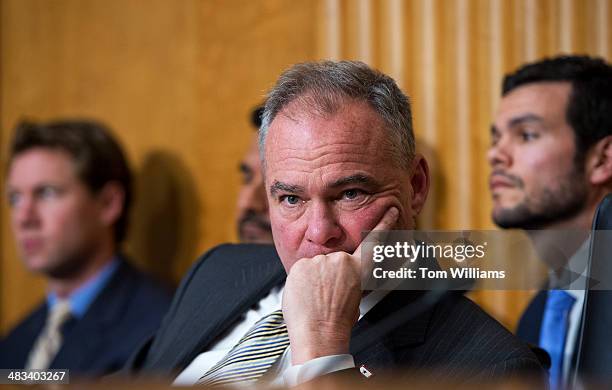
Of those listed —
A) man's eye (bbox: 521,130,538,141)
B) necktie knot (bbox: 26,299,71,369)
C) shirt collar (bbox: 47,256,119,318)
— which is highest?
man's eye (bbox: 521,130,538,141)

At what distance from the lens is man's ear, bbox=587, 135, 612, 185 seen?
2260 mm

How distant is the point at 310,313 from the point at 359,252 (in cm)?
14

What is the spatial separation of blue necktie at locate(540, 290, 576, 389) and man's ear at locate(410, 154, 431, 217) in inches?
27.0

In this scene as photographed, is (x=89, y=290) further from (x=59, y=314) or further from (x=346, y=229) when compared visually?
(x=346, y=229)

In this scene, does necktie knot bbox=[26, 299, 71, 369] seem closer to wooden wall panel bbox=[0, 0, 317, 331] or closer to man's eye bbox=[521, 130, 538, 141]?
Answer: wooden wall panel bbox=[0, 0, 317, 331]

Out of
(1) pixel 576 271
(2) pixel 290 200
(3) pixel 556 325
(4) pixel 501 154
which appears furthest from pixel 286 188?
(4) pixel 501 154

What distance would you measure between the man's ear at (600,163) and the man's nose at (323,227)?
1.06 metres

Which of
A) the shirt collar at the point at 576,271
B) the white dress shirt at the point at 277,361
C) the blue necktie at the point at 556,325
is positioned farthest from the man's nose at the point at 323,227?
the blue necktie at the point at 556,325

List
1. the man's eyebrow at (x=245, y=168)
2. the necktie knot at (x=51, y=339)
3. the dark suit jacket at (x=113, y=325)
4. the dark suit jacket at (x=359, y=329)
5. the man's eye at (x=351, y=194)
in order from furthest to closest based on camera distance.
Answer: the necktie knot at (x=51, y=339), the man's eyebrow at (x=245, y=168), the dark suit jacket at (x=113, y=325), the man's eye at (x=351, y=194), the dark suit jacket at (x=359, y=329)

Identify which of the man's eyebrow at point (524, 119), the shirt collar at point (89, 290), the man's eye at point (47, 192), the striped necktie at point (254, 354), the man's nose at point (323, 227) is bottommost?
the shirt collar at point (89, 290)

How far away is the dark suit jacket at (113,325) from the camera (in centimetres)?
274

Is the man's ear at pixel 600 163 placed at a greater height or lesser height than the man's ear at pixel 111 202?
greater

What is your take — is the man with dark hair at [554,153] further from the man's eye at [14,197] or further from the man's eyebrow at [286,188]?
the man's eye at [14,197]

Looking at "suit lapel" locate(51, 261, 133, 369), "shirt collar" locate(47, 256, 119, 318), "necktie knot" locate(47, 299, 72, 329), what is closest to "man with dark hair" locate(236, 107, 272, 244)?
"suit lapel" locate(51, 261, 133, 369)
